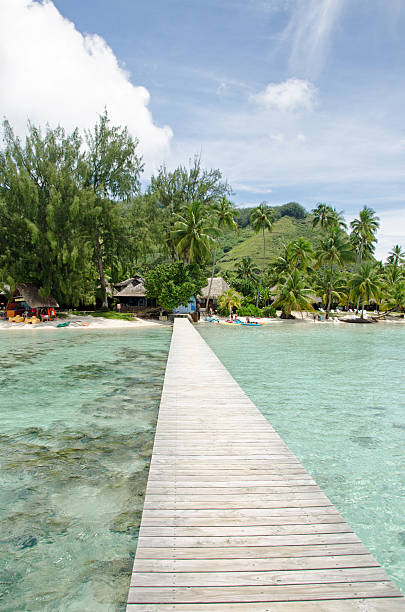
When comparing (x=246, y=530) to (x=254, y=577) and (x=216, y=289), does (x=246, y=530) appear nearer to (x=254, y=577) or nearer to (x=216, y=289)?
(x=254, y=577)

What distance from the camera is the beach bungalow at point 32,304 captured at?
97.2 feet

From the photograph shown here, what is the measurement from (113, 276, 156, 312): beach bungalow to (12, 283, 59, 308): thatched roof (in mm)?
8267

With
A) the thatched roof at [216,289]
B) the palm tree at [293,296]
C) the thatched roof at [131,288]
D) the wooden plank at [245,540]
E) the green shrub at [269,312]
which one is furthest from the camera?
the thatched roof at [216,289]

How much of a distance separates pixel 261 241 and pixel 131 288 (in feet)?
197

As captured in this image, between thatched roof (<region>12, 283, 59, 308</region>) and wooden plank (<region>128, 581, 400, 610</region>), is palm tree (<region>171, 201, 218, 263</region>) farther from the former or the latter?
wooden plank (<region>128, 581, 400, 610</region>)

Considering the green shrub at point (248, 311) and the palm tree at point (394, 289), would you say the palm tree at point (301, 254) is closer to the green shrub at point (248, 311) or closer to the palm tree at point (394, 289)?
the green shrub at point (248, 311)

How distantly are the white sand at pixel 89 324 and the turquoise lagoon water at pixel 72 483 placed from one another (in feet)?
53.9

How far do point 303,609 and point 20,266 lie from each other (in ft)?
103

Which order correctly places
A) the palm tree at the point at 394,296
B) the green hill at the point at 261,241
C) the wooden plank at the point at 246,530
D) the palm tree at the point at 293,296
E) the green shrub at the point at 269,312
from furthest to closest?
the green hill at the point at 261,241, the palm tree at the point at 394,296, the green shrub at the point at 269,312, the palm tree at the point at 293,296, the wooden plank at the point at 246,530

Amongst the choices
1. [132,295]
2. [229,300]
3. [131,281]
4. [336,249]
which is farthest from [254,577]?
[336,249]

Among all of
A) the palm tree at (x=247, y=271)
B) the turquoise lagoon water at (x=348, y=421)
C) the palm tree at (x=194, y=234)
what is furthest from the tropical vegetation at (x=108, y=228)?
the turquoise lagoon water at (x=348, y=421)

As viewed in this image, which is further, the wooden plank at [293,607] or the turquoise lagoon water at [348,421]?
the turquoise lagoon water at [348,421]

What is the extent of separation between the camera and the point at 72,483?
5477 mm

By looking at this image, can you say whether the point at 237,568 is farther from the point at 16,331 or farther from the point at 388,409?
the point at 16,331
